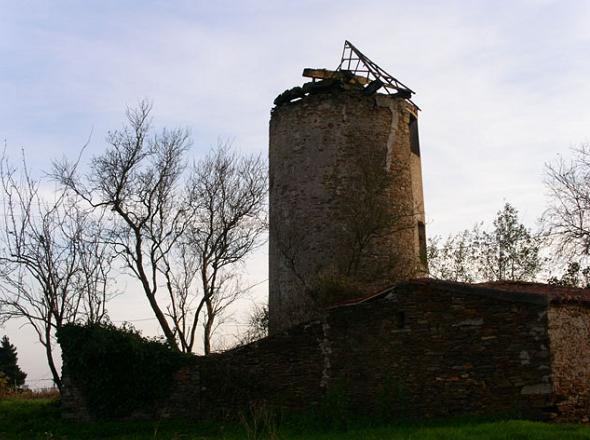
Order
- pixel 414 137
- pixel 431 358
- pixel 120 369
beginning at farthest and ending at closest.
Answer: pixel 414 137
pixel 120 369
pixel 431 358

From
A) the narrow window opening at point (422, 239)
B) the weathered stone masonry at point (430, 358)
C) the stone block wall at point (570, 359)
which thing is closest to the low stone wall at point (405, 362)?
the weathered stone masonry at point (430, 358)

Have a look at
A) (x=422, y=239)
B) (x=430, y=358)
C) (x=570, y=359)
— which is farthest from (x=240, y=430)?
(x=422, y=239)

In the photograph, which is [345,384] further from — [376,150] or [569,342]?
[376,150]

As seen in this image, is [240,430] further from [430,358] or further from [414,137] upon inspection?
[414,137]

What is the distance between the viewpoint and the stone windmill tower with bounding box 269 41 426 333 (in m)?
17.5

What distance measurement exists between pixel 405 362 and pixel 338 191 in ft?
20.2

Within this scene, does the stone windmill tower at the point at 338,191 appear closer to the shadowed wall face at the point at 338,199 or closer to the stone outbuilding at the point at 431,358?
the shadowed wall face at the point at 338,199

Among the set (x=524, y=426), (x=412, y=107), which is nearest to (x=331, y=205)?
(x=412, y=107)

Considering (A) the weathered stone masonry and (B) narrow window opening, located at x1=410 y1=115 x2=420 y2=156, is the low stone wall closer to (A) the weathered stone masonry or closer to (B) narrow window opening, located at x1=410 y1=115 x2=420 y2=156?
(A) the weathered stone masonry

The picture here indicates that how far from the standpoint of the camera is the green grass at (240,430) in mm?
9977

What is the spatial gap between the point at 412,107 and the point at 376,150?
234cm

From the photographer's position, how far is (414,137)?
20047mm

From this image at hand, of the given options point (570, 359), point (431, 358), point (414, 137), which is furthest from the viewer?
point (414, 137)

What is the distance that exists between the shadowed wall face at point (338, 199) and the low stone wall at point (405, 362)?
302 cm
